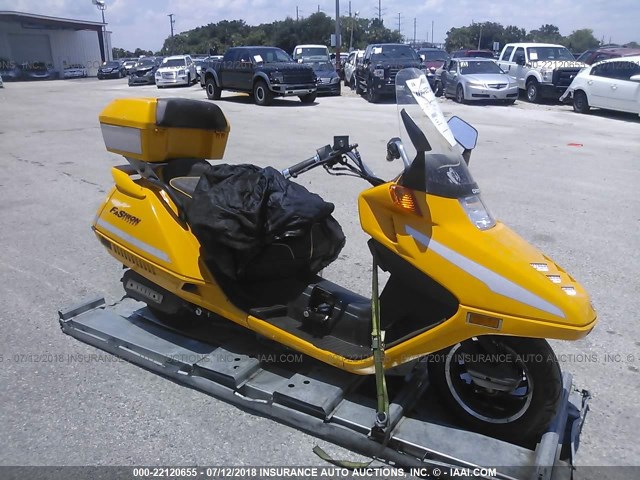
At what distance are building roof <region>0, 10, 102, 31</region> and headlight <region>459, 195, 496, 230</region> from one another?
5896 cm

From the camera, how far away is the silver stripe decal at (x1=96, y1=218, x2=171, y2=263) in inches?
130

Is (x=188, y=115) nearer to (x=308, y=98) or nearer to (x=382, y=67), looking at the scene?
(x=308, y=98)

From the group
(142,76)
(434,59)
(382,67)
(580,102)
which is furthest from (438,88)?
(142,76)

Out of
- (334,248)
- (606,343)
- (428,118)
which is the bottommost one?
(606,343)

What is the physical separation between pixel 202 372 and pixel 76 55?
69442 mm

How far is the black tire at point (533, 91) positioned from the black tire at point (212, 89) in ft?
35.1

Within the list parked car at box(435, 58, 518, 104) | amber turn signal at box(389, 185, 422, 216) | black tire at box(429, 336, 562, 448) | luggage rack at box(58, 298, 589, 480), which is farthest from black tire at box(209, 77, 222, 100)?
black tire at box(429, 336, 562, 448)

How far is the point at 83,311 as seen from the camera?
394cm

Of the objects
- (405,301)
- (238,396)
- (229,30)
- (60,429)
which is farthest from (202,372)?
(229,30)

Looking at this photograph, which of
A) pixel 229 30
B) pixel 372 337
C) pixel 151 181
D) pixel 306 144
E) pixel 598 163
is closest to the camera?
pixel 372 337

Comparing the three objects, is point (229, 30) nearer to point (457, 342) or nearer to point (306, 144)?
point (306, 144)

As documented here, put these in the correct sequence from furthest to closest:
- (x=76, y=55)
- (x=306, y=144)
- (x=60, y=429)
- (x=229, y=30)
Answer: (x=229, y=30)
(x=76, y=55)
(x=306, y=144)
(x=60, y=429)

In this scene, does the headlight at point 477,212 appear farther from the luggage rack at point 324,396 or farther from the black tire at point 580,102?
the black tire at point 580,102

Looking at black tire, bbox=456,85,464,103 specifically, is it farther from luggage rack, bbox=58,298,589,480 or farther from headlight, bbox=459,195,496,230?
headlight, bbox=459,195,496,230
